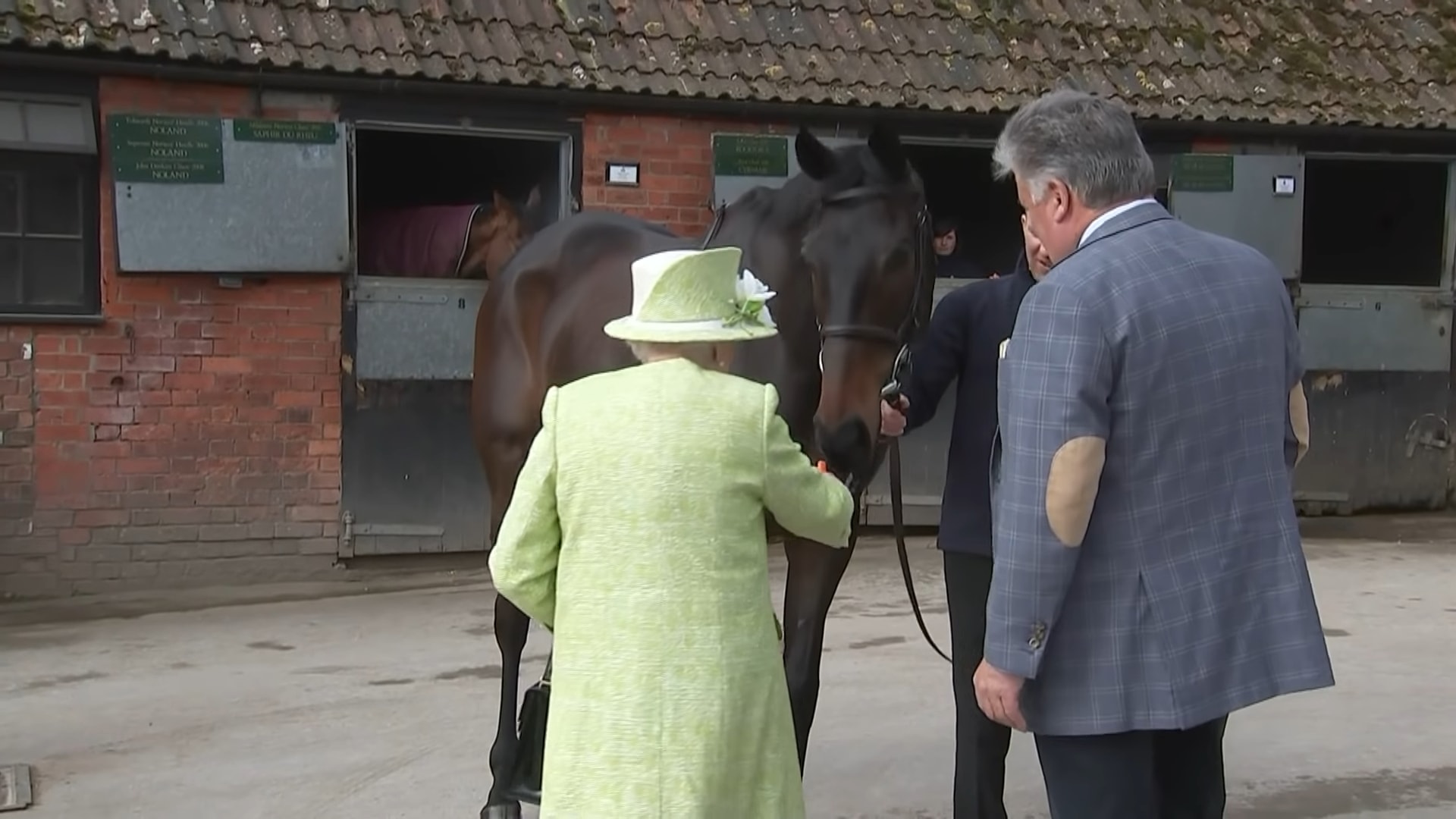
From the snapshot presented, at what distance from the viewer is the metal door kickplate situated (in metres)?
4.41

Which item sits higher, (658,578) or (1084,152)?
(1084,152)

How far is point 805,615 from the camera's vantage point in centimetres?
376

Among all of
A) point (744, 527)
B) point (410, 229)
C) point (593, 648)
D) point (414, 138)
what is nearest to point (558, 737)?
point (593, 648)

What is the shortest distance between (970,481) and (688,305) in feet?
A: 4.26

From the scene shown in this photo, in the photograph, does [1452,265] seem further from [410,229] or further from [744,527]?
[744,527]

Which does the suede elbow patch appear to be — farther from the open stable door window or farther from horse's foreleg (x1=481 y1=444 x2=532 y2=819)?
the open stable door window

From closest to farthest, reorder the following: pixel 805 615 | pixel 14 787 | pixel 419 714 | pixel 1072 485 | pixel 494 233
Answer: pixel 1072 485 → pixel 805 615 → pixel 14 787 → pixel 419 714 → pixel 494 233

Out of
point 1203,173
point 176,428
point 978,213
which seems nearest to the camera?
point 176,428

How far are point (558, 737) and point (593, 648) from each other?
0.61 ft

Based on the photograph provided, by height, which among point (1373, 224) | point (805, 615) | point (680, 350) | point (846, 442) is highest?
point (1373, 224)

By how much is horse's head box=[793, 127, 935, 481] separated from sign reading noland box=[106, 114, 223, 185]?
15.7 ft

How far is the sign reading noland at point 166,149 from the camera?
7.26 metres

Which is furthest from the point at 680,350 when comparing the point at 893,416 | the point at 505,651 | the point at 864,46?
the point at 864,46

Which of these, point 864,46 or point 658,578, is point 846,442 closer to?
point 658,578
